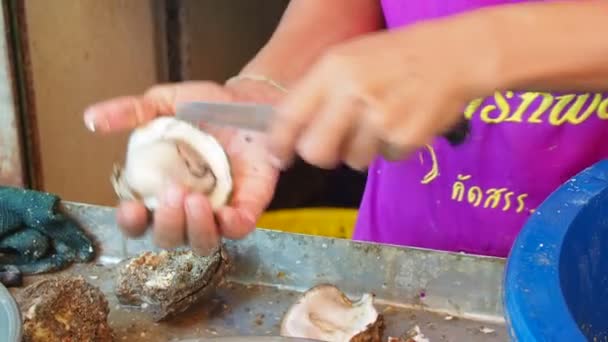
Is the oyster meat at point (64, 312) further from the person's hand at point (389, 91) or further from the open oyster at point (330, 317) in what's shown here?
the person's hand at point (389, 91)

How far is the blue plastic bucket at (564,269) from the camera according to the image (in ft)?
1.26

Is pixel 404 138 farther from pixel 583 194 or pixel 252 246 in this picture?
pixel 252 246

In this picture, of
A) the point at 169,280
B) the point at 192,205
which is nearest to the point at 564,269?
the point at 192,205

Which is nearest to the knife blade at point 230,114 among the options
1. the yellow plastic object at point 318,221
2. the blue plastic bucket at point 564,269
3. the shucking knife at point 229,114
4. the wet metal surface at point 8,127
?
the shucking knife at point 229,114

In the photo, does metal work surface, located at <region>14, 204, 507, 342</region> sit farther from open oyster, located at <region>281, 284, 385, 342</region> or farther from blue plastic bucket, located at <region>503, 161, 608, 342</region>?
blue plastic bucket, located at <region>503, 161, 608, 342</region>

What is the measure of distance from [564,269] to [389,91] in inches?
5.4

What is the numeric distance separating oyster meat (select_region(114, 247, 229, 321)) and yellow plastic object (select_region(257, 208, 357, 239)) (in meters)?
0.39

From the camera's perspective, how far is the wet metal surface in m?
0.95

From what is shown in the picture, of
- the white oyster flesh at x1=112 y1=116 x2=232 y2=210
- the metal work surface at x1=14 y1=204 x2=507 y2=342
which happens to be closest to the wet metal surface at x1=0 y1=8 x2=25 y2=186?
the metal work surface at x1=14 y1=204 x2=507 y2=342

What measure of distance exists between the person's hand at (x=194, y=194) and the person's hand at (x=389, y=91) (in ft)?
0.45

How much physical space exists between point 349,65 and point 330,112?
3cm

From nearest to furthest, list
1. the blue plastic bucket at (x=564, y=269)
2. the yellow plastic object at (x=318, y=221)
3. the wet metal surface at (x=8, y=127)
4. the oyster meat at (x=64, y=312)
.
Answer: the blue plastic bucket at (x=564, y=269)
the oyster meat at (x=64, y=312)
the wet metal surface at (x=8, y=127)
the yellow plastic object at (x=318, y=221)

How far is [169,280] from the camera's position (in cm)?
71

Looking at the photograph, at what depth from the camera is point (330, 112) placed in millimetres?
432
